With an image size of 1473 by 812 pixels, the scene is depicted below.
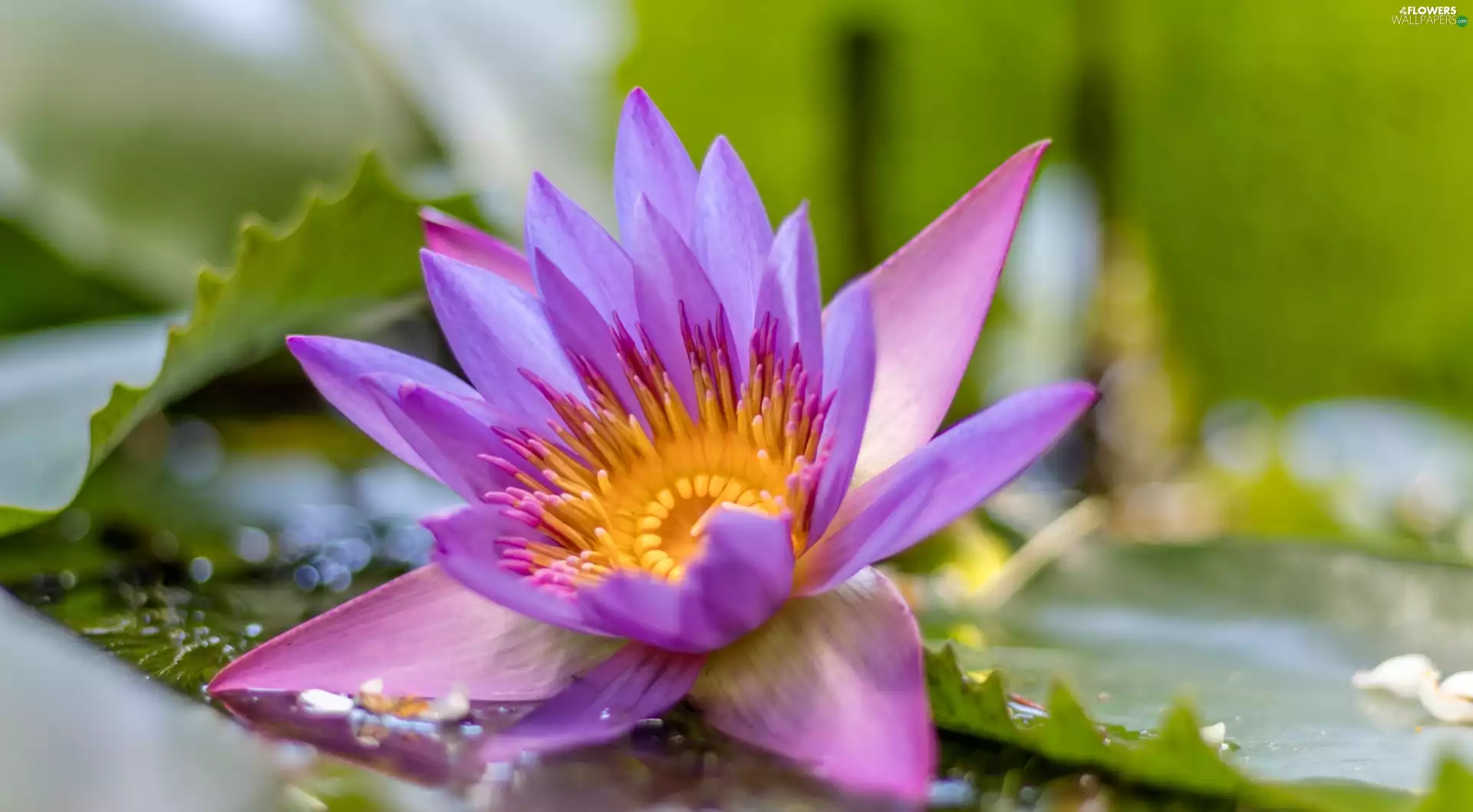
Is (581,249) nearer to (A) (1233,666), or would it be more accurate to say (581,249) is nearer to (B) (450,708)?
(B) (450,708)

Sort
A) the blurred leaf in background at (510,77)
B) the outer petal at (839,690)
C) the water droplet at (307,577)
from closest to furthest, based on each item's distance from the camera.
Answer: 1. the outer petal at (839,690)
2. the water droplet at (307,577)
3. the blurred leaf in background at (510,77)

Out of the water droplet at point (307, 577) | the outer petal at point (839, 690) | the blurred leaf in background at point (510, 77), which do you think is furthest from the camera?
the blurred leaf in background at point (510, 77)

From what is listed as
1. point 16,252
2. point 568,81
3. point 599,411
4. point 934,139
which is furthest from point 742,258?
point 568,81

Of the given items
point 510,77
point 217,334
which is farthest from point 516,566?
point 510,77

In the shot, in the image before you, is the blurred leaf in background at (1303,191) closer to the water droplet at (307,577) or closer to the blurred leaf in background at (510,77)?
the blurred leaf in background at (510,77)

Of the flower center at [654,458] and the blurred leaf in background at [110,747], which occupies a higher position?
the flower center at [654,458]

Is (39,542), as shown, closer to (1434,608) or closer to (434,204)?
(434,204)

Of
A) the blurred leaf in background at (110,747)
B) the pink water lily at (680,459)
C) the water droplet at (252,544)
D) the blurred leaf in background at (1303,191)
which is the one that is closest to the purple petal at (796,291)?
the pink water lily at (680,459)
